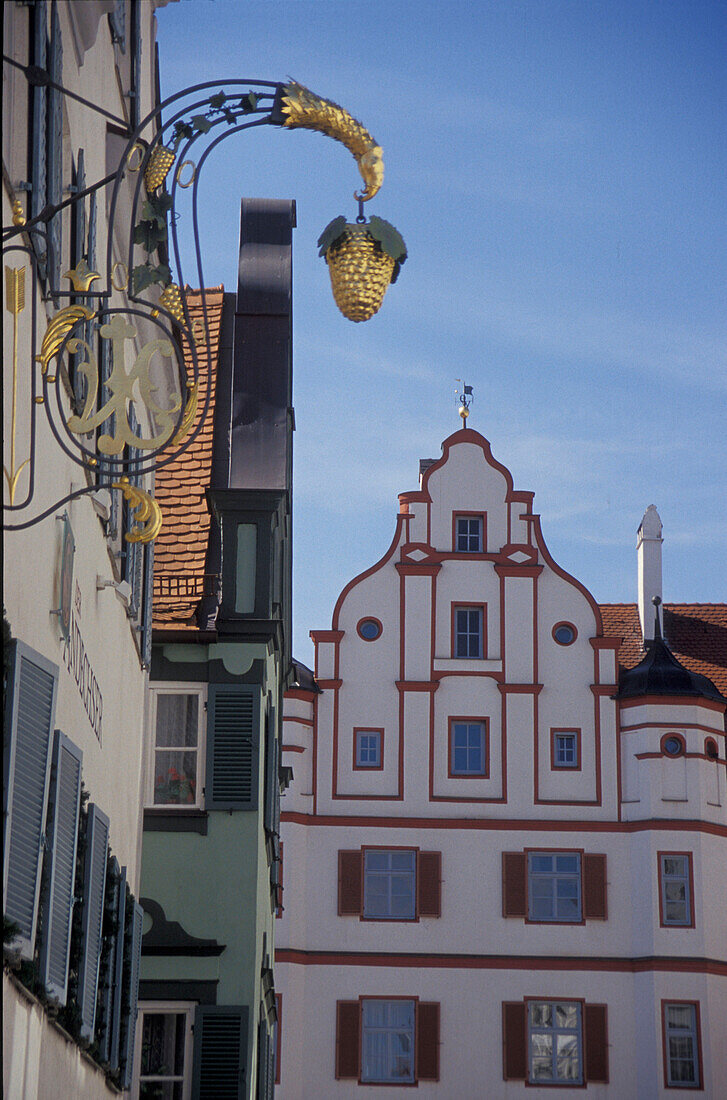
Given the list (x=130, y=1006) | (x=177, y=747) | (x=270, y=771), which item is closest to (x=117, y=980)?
(x=130, y=1006)

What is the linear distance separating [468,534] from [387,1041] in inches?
343

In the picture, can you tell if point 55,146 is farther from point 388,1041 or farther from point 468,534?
point 468,534

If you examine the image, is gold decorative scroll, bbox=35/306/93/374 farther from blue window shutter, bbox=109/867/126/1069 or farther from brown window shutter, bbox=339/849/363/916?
brown window shutter, bbox=339/849/363/916

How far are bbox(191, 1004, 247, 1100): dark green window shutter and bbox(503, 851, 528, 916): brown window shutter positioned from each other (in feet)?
49.0

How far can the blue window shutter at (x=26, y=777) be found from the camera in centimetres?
600

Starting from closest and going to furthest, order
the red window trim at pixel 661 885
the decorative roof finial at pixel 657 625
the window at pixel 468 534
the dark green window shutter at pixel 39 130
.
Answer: the dark green window shutter at pixel 39 130 → the red window trim at pixel 661 885 → the window at pixel 468 534 → the decorative roof finial at pixel 657 625

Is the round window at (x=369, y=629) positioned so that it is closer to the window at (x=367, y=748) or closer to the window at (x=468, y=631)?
the window at (x=468, y=631)

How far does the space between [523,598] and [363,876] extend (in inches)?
218

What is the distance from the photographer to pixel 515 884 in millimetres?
28703

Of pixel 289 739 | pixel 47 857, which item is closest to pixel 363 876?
pixel 289 739

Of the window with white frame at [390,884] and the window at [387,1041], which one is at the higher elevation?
the window with white frame at [390,884]

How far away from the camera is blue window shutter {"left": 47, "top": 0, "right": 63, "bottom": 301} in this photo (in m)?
6.96

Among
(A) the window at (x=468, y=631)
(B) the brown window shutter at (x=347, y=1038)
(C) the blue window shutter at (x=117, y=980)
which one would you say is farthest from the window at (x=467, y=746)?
(C) the blue window shutter at (x=117, y=980)

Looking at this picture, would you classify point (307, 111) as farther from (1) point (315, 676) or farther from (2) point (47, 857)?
(1) point (315, 676)
